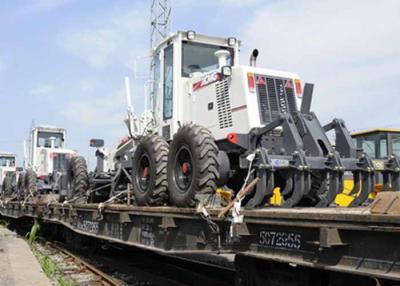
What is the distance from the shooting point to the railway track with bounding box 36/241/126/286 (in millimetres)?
10008

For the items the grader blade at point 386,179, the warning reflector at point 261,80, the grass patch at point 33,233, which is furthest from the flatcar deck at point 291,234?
the grass patch at point 33,233

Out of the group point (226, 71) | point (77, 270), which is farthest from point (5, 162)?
point (226, 71)

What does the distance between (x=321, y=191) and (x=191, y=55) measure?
12.9 feet

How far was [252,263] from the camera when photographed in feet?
19.6

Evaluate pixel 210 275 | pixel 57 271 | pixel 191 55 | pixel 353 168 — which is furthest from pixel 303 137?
pixel 57 271

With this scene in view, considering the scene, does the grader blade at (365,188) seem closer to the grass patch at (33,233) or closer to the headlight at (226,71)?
the headlight at (226,71)

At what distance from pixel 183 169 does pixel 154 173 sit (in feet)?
1.96

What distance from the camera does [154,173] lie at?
7902 mm

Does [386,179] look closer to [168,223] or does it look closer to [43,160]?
[168,223]

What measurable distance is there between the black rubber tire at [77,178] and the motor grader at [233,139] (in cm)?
250

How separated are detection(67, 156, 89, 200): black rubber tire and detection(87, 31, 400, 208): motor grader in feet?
8.20

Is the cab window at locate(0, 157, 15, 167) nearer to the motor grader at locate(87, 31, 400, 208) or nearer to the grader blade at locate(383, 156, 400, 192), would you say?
the motor grader at locate(87, 31, 400, 208)

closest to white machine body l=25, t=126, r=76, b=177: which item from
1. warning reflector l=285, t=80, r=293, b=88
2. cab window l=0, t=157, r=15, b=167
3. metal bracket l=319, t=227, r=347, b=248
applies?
cab window l=0, t=157, r=15, b=167

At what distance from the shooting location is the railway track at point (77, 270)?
10008 millimetres
